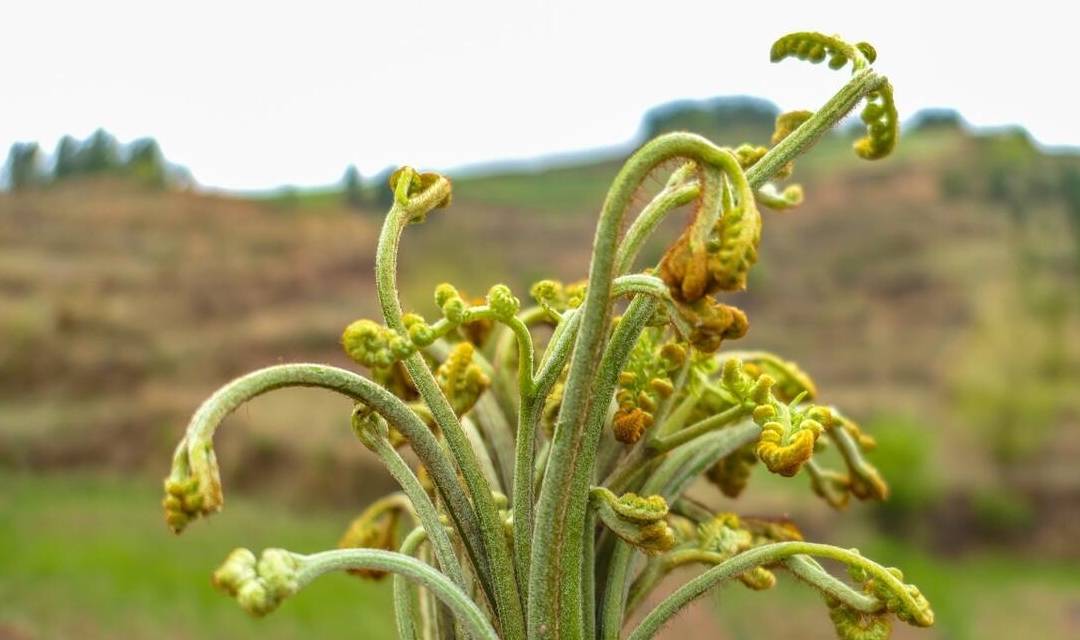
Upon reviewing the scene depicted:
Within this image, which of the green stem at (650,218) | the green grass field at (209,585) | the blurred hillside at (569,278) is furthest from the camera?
the blurred hillside at (569,278)

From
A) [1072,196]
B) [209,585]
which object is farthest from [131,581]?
[1072,196]

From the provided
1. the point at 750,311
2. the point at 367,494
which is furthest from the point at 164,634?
the point at 750,311

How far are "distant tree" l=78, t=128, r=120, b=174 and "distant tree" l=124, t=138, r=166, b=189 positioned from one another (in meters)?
0.10

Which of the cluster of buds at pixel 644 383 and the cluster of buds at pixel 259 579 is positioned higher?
the cluster of buds at pixel 644 383

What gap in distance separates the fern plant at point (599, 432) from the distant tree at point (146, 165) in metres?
6.07

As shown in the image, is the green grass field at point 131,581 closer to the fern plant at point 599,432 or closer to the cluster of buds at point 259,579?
the fern plant at point 599,432

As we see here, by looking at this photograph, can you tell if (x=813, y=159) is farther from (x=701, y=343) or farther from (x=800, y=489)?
(x=701, y=343)

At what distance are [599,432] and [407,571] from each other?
0.14 meters

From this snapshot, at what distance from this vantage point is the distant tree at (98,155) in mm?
5996

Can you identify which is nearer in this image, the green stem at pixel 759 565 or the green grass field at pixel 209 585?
the green stem at pixel 759 565

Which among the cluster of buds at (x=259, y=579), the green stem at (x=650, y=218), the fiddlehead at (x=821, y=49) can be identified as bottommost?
the cluster of buds at (x=259, y=579)

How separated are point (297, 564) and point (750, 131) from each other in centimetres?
718

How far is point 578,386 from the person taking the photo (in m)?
0.55

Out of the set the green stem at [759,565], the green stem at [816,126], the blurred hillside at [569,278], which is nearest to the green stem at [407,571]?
the green stem at [759,565]
